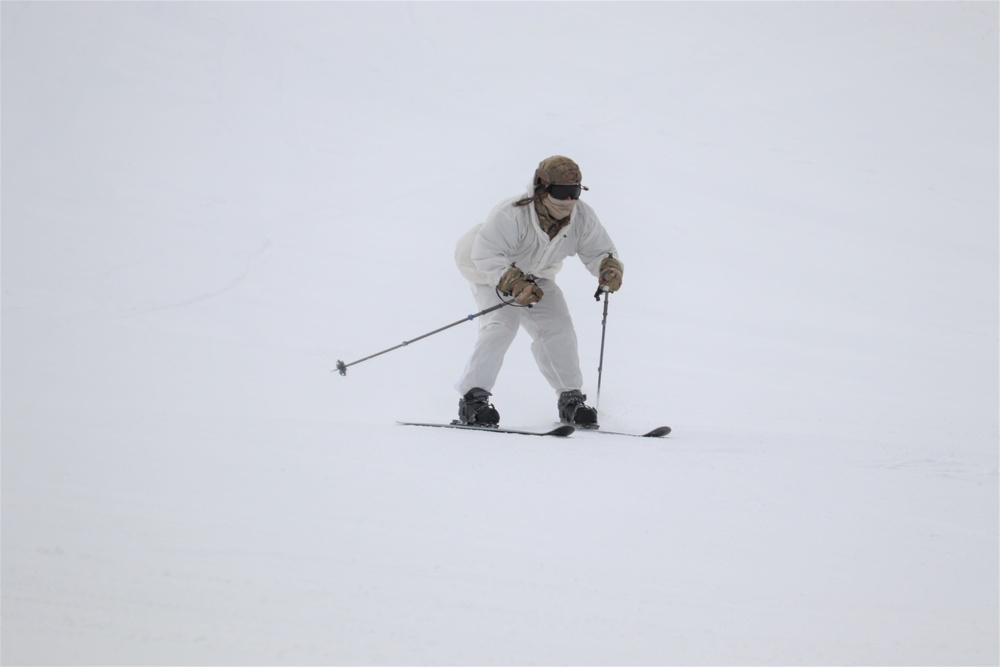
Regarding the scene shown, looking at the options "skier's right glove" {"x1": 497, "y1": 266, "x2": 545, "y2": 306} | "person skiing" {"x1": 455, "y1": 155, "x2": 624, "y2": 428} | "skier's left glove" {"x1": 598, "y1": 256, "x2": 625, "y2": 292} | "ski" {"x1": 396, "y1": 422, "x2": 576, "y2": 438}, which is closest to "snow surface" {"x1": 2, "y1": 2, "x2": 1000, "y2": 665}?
"ski" {"x1": 396, "y1": 422, "x2": 576, "y2": 438}

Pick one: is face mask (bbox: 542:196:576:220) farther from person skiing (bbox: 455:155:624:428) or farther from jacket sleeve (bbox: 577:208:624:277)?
jacket sleeve (bbox: 577:208:624:277)

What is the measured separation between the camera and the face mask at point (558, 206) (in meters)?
4.68

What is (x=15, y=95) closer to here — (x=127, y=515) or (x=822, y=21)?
(x=127, y=515)

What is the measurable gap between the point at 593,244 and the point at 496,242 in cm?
59

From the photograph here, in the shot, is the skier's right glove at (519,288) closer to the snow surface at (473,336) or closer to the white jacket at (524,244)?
the white jacket at (524,244)

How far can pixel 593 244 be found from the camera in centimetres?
509

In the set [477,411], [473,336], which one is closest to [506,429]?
[477,411]

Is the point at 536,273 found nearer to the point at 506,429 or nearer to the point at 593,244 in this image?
the point at 593,244

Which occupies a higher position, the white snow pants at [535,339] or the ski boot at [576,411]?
the white snow pants at [535,339]

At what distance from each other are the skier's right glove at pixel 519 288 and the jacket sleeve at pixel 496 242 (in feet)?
0.33

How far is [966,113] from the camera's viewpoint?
50.7 feet

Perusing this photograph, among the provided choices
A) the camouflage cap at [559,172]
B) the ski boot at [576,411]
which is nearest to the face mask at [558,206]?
the camouflage cap at [559,172]

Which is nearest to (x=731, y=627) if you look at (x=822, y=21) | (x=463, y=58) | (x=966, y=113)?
(x=966, y=113)

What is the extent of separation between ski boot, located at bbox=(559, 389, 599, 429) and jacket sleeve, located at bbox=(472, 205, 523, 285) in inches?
31.2
